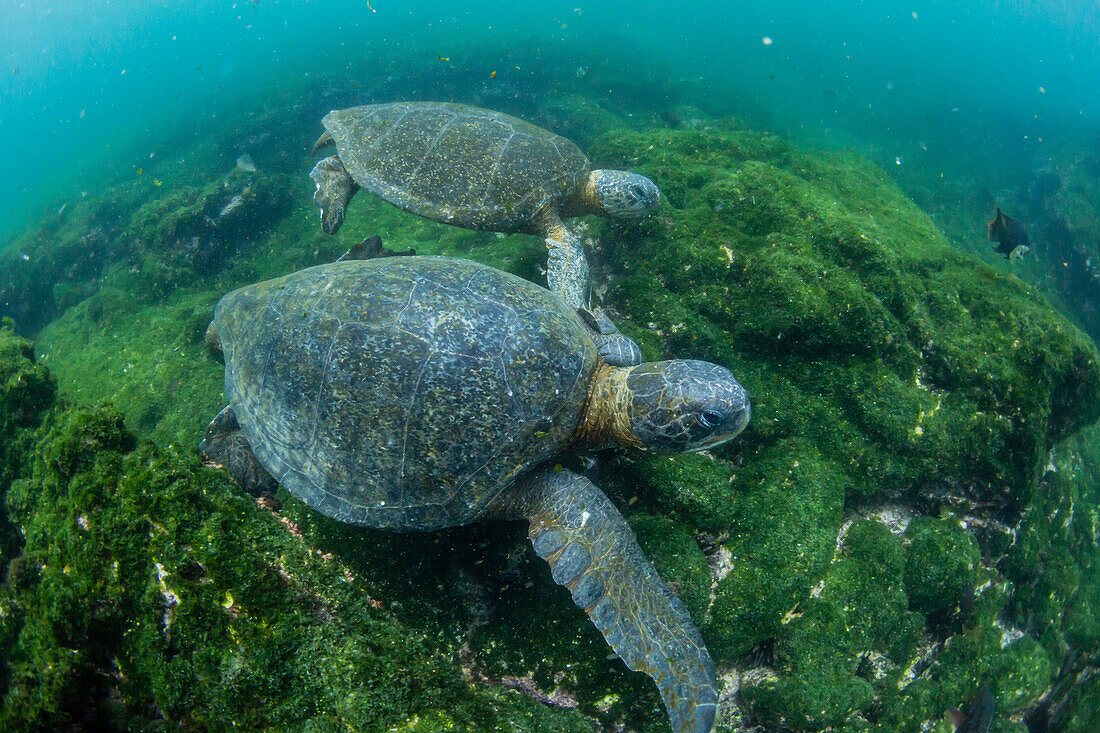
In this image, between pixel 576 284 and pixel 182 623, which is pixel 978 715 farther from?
pixel 182 623

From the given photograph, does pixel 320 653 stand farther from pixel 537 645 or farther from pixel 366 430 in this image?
pixel 537 645

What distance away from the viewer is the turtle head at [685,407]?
10.8 ft

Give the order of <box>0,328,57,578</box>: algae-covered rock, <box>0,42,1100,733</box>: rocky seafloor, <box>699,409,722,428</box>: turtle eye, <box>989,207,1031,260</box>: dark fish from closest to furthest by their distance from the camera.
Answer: <box>0,42,1100,733</box>: rocky seafloor < <box>699,409,722,428</box>: turtle eye < <box>0,328,57,578</box>: algae-covered rock < <box>989,207,1031,260</box>: dark fish

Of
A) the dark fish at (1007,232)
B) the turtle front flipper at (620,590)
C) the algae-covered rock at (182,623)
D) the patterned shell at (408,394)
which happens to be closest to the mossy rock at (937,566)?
the turtle front flipper at (620,590)

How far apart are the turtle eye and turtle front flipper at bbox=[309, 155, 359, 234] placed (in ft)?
20.3

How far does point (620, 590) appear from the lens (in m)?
3.07

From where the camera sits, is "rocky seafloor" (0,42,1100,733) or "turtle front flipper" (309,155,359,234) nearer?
"rocky seafloor" (0,42,1100,733)

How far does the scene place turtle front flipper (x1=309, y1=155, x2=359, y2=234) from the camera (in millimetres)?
6820

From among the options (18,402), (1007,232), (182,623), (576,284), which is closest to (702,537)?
(576,284)

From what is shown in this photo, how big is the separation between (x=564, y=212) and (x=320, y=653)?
19.2 ft

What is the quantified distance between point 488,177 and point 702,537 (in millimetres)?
4933

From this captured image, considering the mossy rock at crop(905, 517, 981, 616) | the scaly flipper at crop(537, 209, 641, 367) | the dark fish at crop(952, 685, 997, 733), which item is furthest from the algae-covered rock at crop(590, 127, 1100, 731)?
the scaly flipper at crop(537, 209, 641, 367)

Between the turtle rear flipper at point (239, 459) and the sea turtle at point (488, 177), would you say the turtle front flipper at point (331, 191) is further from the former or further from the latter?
the turtle rear flipper at point (239, 459)

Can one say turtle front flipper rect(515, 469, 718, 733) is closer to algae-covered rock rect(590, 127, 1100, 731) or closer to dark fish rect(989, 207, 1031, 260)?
algae-covered rock rect(590, 127, 1100, 731)
